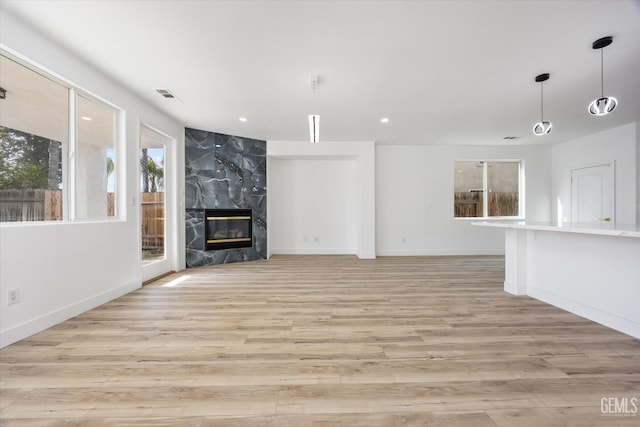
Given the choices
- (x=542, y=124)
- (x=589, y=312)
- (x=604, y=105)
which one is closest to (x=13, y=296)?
(x=589, y=312)

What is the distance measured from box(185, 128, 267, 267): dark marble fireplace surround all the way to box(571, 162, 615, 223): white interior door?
6665 millimetres

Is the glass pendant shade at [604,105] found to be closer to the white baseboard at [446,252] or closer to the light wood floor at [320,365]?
the light wood floor at [320,365]

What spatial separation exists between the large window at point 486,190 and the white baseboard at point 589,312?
3815mm

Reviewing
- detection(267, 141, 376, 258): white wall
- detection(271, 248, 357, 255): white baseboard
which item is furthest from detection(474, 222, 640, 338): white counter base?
detection(271, 248, 357, 255): white baseboard

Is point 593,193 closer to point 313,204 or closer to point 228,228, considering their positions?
point 313,204

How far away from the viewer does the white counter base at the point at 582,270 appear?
2309 mm

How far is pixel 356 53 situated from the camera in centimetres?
271

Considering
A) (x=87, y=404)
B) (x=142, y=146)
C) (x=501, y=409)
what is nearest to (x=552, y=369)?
(x=501, y=409)

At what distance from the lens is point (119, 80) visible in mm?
3322

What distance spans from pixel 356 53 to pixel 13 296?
3682mm

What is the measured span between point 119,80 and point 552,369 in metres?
5.05

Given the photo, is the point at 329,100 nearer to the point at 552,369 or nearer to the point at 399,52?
the point at 399,52

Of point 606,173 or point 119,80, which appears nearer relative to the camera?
point 119,80

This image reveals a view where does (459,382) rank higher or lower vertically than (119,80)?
lower
